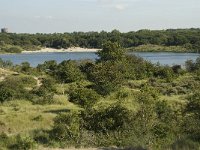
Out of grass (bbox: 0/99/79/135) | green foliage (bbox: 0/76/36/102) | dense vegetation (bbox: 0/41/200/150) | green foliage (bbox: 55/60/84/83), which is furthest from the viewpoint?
green foliage (bbox: 55/60/84/83)

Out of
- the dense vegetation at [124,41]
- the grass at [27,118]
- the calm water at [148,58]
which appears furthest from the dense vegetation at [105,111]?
the dense vegetation at [124,41]

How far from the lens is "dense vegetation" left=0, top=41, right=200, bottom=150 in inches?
566

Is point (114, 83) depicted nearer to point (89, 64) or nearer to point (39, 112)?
point (39, 112)

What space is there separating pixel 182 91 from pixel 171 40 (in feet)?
365

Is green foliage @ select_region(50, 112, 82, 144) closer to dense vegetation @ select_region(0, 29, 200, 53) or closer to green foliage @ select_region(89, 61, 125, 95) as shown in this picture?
green foliage @ select_region(89, 61, 125, 95)

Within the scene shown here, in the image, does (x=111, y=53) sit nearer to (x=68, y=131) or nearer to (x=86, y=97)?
(x=86, y=97)

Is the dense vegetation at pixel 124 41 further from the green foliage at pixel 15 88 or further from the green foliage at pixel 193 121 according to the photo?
the green foliage at pixel 193 121

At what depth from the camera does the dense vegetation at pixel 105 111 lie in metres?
14.4

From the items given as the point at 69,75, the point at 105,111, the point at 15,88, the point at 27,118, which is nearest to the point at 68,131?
the point at 105,111

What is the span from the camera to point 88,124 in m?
18.7

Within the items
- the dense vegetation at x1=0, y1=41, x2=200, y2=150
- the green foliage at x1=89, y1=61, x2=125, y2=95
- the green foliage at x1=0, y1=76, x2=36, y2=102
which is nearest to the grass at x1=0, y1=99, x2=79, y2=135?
the dense vegetation at x1=0, y1=41, x2=200, y2=150

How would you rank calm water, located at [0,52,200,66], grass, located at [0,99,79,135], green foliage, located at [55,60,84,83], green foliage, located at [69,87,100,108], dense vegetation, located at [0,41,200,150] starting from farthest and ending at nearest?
calm water, located at [0,52,200,66], green foliage, located at [55,60,84,83], green foliage, located at [69,87,100,108], grass, located at [0,99,79,135], dense vegetation, located at [0,41,200,150]

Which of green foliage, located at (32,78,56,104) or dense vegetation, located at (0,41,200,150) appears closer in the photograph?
dense vegetation, located at (0,41,200,150)

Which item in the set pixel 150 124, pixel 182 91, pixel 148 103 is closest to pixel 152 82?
pixel 182 91
